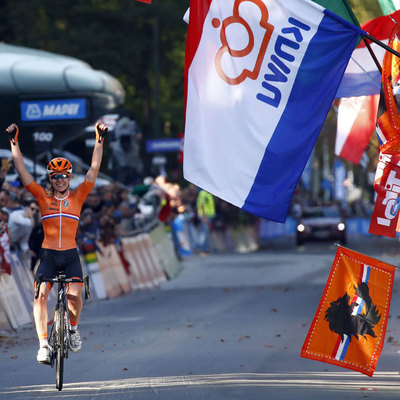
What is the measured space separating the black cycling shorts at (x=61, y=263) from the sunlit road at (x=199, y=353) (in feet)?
3.24

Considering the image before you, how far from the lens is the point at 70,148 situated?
36.9 metres

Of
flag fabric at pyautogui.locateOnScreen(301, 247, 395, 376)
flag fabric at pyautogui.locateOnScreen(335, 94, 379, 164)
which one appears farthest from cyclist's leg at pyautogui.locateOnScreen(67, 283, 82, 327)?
flag fabric at pyautogui.locateOnScreen(335, 94, 379, 164)

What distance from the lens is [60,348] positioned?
973 cm

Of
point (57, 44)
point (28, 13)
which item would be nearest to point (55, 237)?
point (28, 13)

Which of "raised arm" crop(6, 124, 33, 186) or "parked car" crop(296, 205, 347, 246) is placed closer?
"raised arm" crop(6, 124, 33, 186)

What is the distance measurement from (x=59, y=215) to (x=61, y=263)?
17.3 inches

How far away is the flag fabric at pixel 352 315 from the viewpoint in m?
9.31

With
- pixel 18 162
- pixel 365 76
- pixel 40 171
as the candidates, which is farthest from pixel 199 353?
pixel 40 171

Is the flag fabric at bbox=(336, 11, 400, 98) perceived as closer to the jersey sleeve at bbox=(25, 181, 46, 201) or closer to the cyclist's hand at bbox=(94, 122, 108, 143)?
the cyclist's hand at bbox=(94, 122, 108, 143)

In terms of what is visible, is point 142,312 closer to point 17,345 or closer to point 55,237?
point 17,345

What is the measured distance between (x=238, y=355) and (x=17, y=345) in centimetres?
312

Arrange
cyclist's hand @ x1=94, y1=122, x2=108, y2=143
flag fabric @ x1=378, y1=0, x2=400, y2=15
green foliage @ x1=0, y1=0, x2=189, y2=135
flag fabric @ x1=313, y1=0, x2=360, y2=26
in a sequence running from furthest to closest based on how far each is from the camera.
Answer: green foliage @ x1=0, y1=0, x2=189, y2=135 < flag fabric @ x1=378, y1=0, x2=400, y2=15 < flag fabric @ x1=313, y1=0, x2=360, y2=26 < cyclist's hand @ x1=94, y1=122, x2=108, y2=143

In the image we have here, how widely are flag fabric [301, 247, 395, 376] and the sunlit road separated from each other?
329 millimetres

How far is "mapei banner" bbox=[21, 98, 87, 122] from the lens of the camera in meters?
20.3
